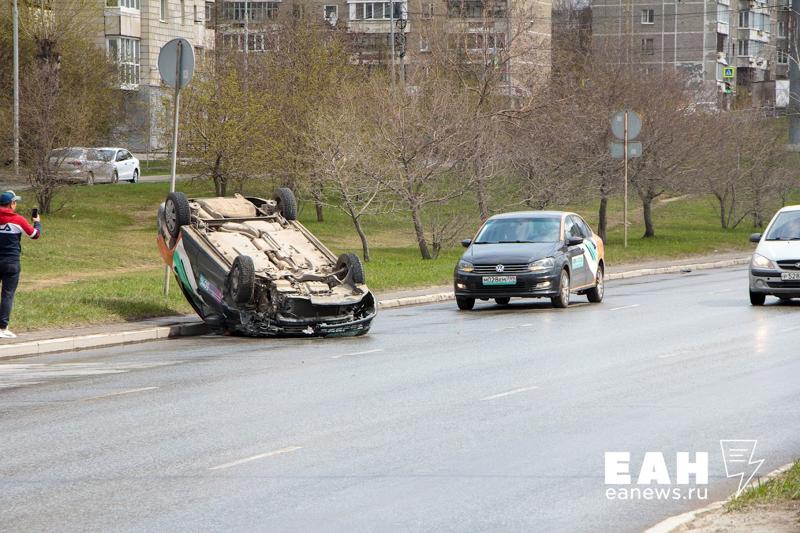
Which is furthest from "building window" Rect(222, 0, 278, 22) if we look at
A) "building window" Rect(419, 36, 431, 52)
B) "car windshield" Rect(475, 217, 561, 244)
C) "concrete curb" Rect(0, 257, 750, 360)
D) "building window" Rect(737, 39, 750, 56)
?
"concrete curb" Rect(0, 257, 750, 360)

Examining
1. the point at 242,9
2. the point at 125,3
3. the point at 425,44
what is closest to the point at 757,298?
the point at 425,44

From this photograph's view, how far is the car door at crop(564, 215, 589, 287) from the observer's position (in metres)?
25.1

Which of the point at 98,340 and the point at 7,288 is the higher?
the point at 7,288

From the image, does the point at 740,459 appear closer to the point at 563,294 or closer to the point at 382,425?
the point at 382,425

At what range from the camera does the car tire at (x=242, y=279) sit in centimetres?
1912

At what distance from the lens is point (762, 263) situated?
24.0 meters

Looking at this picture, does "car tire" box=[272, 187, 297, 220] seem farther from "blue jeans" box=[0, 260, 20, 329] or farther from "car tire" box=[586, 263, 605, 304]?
"car tire" box=[586, 263, 605, 304]

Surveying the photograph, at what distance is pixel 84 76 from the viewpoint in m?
66.7

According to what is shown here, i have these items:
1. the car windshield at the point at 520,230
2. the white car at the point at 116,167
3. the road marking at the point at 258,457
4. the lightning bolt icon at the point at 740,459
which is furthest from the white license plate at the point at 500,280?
the white car at the point at 116,167

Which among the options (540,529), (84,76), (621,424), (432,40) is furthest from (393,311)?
(84,76)

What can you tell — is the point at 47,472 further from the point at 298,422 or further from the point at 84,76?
the point at 84,76

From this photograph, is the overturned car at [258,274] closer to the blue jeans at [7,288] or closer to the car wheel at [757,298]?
the blue jeans at [7,288]

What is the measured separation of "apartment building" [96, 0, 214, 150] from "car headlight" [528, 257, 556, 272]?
57009 millimetres

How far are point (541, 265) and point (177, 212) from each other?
6627mm
